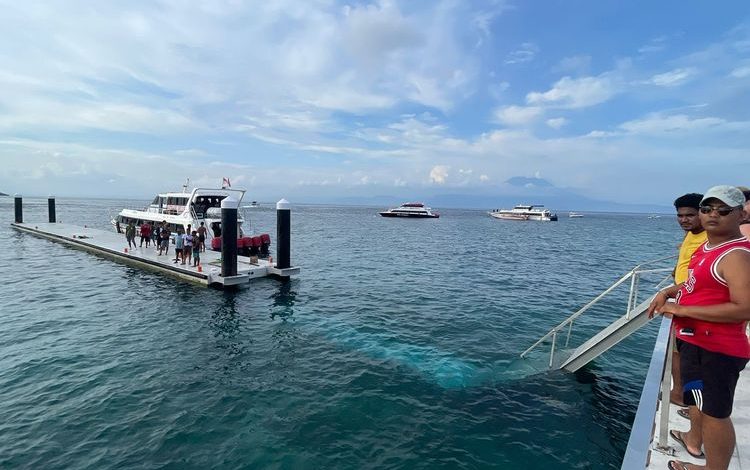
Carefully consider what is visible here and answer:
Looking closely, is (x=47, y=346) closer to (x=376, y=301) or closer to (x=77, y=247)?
(x=376, y=301)

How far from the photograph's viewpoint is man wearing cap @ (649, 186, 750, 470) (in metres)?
3.20

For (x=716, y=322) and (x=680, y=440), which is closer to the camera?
(x=716, y=322)

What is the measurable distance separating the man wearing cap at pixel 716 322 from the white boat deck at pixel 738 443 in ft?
0.57

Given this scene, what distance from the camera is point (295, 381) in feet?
33.0

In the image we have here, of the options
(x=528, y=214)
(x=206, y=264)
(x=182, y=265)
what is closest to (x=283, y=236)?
(x=206, y=264)

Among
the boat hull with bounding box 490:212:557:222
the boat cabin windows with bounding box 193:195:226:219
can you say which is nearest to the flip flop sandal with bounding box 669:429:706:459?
the boat cabin windows with bounding box 193:195:226:219

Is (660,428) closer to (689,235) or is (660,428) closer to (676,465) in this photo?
(676,465)

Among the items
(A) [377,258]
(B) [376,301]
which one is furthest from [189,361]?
(A) [377,258]

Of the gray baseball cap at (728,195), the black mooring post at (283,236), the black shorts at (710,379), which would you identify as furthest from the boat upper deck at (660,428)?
the black mooring post at (283,236)

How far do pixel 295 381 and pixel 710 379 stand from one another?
28.6ft

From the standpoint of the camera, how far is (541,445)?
7719 mm

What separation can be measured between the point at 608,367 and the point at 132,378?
1316cm

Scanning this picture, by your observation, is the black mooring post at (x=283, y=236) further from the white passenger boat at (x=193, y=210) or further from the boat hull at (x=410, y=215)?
the boat hull at (x=410, y=215)

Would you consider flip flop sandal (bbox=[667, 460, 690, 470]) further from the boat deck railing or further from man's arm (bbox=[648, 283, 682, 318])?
man's arm (bbox=[648, 283, 682, 318])
